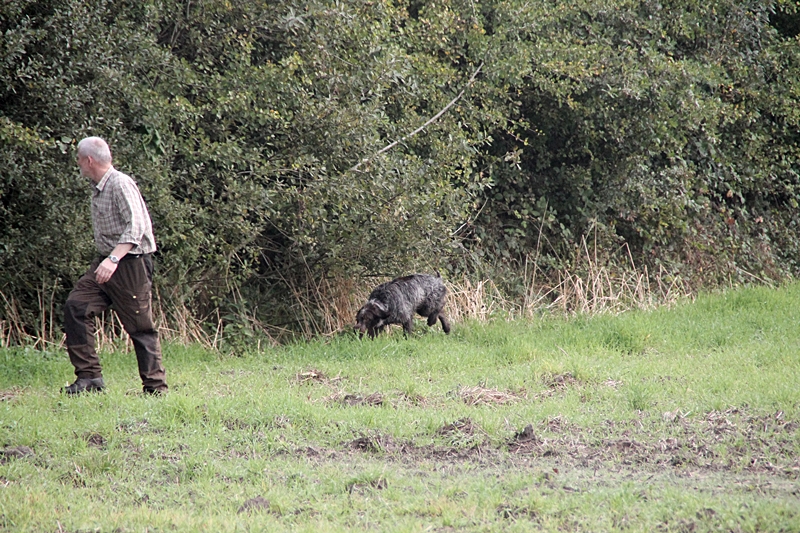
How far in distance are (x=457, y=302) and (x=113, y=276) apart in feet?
20.2

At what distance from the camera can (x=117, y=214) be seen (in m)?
7.46

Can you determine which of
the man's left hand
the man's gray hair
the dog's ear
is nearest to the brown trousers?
the man's left hand

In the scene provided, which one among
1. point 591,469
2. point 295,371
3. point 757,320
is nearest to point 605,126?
point 757,320

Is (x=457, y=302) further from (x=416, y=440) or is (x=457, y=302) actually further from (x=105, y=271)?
(x=105, y=271)

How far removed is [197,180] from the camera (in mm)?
10789

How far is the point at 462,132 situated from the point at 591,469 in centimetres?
754

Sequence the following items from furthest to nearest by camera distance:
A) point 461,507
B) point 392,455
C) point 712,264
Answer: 1. point 712,264
2. point 392,455
3. point 461,507

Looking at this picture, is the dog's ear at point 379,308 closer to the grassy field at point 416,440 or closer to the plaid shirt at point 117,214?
the grassy field at point 416,440

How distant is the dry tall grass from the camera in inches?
407

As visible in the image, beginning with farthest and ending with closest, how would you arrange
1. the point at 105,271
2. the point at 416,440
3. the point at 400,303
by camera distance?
the point at 400,303 < the point at 105,271 < the point at 416,440

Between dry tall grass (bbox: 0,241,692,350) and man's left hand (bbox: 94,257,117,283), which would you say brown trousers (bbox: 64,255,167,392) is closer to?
man's left hand (bbox: 94,257,117,283)

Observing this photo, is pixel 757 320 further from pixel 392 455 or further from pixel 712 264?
pixel 392 455

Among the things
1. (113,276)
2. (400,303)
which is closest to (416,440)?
(113,276)

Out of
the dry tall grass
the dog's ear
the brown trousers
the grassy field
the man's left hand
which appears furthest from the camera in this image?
the dog's ear
